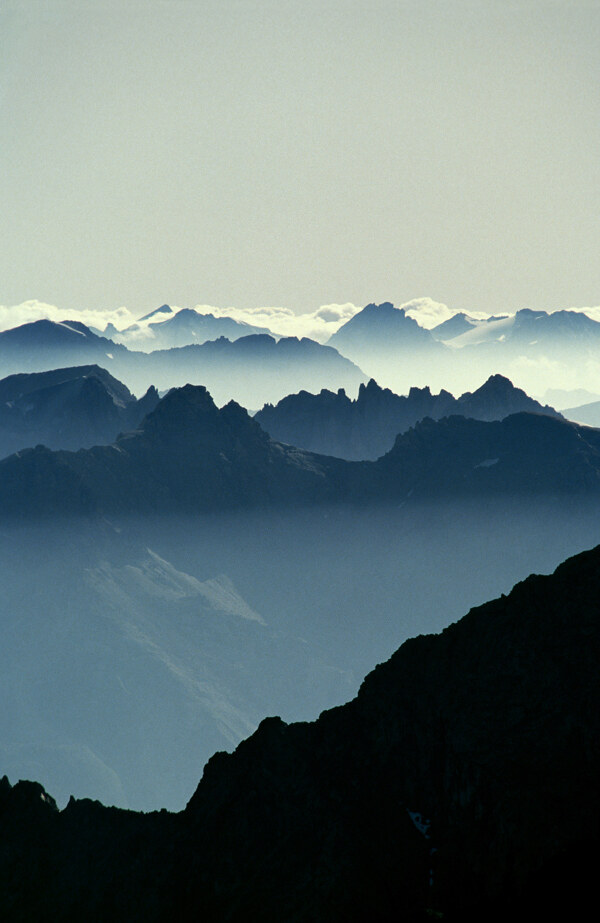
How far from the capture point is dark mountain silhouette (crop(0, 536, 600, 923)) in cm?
9519

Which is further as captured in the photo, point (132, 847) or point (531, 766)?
point (132, 847)

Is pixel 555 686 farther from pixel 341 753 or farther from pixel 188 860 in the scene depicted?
pixel 188 860

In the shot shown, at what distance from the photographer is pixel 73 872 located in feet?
393

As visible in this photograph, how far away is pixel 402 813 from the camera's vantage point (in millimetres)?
106250

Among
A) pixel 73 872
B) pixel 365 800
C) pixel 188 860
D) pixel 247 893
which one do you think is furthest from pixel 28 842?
pixel 365 800

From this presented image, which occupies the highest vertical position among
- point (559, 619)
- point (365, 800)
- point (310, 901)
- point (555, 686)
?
point (559, 619)

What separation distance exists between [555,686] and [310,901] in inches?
1246

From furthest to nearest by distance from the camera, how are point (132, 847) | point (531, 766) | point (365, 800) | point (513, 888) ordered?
point (132, 847), point (365, 800), point (531, 766), point (513, 888)

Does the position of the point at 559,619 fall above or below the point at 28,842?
above

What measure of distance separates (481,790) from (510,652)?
1715cm

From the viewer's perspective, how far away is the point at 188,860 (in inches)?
4439

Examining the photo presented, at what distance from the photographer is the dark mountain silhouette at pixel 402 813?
95188mm

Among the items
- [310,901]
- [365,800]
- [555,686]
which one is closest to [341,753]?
[365,800]

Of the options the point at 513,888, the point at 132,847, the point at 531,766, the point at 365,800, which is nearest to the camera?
the point at 513,888
